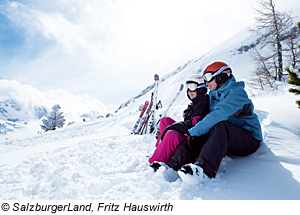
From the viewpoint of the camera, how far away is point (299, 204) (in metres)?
1.25

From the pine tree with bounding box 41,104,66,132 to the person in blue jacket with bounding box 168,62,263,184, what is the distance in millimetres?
27779

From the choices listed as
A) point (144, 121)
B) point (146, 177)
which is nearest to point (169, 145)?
point (146, 177)

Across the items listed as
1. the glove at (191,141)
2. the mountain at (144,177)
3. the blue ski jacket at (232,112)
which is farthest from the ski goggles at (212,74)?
the mountain at (144,177)

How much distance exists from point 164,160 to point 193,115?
0.74 metres

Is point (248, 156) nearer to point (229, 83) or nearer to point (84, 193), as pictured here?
point (229, 83)

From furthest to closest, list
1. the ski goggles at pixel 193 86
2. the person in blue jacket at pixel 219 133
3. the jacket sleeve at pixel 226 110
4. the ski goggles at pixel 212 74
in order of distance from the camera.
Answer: the ski goggles at pixel 193 86 → the ski goggles at pixel 212 74 → the jacket sleeve at pixel 226 110 → the person in blue jacket at pixel 219 133

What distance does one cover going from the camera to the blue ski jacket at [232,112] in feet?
6.23

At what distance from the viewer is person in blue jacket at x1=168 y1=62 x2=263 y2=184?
5.67 ft

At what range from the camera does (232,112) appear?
1.91m

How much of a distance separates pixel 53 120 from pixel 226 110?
93.7ft

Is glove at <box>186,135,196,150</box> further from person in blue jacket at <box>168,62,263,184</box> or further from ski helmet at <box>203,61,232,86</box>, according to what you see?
ski helmet at <box>203,61,232,86</box>

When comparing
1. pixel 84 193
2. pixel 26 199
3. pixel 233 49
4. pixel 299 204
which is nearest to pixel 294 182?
pixel 299 204

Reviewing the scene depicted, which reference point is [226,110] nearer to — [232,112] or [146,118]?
[232,112]

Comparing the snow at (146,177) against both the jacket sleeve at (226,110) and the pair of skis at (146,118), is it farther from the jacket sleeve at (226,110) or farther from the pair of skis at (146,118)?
the pair of skis at (146,118)
